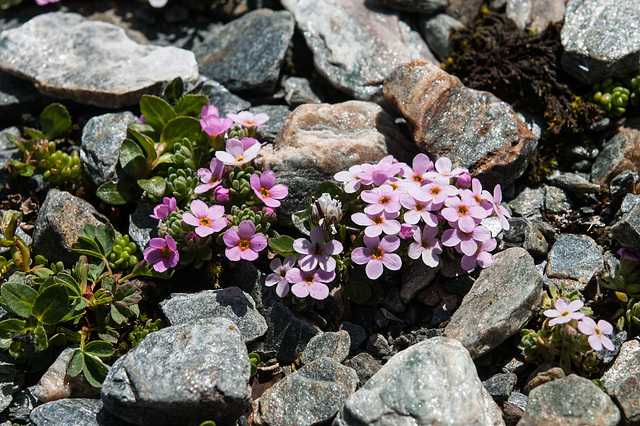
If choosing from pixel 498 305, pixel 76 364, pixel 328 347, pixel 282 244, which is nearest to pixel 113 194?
pixel 76 364

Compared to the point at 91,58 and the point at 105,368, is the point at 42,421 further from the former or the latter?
the point at 91,58

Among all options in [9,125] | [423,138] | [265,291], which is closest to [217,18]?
[9,125]

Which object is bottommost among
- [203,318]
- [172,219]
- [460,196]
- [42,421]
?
[42,421]

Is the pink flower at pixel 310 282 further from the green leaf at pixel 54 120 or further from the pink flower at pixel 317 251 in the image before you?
the green leaf at pixel 54 120

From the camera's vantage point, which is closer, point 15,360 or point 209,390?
point 209,390

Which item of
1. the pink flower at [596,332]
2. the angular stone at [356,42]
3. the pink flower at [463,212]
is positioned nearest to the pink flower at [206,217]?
the pink flower at [463,212]

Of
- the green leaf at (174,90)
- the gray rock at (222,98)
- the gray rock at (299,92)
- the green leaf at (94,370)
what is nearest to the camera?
the green leaf at (94,370)
